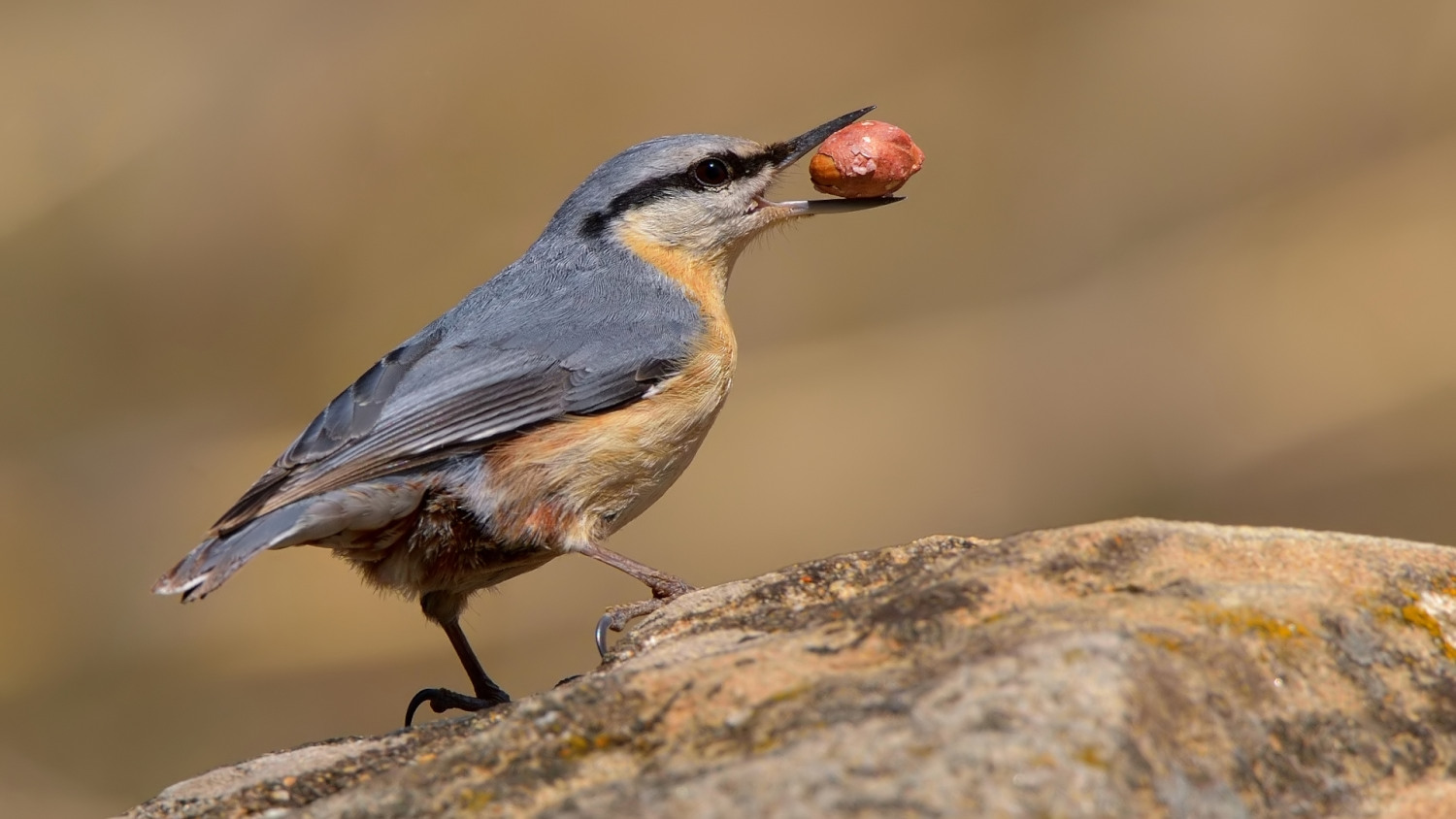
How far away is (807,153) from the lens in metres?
5.68

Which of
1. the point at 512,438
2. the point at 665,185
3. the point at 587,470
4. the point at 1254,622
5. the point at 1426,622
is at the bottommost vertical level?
the point at 1426,622

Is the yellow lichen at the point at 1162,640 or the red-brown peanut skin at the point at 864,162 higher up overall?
the red-brown peanut skin at the point at 864,162

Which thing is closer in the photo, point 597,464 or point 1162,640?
point 1162,640

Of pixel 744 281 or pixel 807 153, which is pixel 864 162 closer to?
pixel 807 153

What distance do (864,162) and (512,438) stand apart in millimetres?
1756

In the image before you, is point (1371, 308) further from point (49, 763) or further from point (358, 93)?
point (49, 763)

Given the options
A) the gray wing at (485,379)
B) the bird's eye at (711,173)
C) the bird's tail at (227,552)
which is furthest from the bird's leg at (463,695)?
the bird's eye at (711,173)

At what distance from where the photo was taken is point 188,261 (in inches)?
359

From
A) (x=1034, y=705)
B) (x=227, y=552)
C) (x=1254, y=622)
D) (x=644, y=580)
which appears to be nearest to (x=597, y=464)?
(x=644, y=580)

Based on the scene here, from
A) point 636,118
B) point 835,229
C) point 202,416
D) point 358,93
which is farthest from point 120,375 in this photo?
point 835,229

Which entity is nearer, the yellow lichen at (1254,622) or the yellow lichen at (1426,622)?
the yellow lichen at (1254,622)

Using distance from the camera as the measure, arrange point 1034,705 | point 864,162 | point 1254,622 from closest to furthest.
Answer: point 1034,705 → point 1254,622 → point 864,162

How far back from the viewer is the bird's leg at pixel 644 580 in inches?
169

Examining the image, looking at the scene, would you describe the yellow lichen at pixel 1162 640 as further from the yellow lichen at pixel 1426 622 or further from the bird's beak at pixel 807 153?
the bird's beak at pixel 807 153
